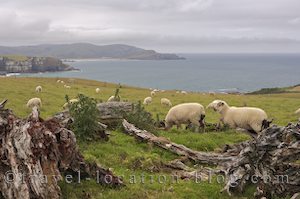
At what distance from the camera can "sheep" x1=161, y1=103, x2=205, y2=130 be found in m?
22.8

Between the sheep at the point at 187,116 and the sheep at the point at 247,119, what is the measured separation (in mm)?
1378

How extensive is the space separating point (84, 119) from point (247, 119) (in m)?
9.54

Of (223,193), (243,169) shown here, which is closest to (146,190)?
(223,193)

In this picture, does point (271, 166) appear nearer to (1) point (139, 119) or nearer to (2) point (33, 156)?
(2) point (33, 156)

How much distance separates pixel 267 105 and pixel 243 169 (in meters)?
34.2

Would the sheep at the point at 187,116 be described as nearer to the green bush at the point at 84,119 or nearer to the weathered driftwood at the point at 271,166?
the green bush at the point at 84,119

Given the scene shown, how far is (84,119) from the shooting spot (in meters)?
15.6

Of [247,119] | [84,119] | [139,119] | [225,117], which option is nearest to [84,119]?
[84,119]

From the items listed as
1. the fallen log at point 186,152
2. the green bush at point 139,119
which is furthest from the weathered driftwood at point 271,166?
the green bush at point 139,119

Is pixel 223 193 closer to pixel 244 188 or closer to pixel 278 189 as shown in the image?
pixel 244 188

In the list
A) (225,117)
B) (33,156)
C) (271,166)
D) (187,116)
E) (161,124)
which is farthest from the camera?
(161,124)

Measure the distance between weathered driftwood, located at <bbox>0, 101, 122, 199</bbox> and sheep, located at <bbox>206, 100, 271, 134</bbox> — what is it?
41.5 ft

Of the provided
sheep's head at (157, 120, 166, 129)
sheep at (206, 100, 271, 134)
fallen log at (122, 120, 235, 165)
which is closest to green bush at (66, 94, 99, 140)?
fallen log at (122, 120, 235, 165)

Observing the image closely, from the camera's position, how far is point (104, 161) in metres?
13.6
